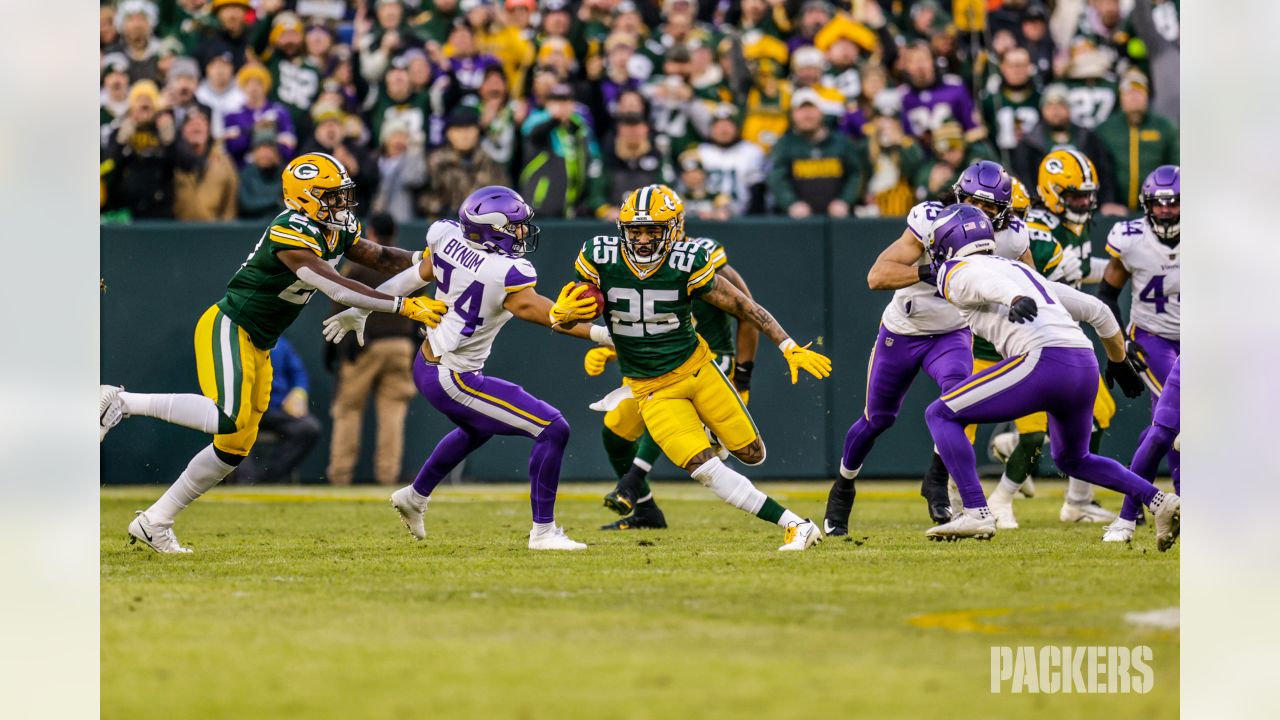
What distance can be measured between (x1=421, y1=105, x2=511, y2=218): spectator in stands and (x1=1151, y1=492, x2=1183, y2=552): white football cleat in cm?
660

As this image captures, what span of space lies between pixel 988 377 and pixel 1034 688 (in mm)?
2821

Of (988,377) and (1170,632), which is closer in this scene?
(1170,632)

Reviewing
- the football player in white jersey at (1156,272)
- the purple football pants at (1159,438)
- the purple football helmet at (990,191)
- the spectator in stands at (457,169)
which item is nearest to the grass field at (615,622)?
the purple football pants at (1159,438)

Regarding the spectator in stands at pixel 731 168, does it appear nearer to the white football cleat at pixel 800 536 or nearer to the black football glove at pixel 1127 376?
the black football glove at pixel 1127 376

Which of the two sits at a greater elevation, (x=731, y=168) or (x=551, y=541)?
(x=731, y=168)

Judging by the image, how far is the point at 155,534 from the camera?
344 inches

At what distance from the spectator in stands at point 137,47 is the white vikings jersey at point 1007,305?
26.9ft

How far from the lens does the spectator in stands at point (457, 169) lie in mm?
13195

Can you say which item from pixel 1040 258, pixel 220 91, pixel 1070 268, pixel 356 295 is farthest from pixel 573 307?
pixel 220 91

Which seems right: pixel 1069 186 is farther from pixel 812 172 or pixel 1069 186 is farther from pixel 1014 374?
pixel 812 172

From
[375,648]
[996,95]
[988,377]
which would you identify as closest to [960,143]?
[996,95]

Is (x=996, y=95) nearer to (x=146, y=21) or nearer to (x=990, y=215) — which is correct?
(x=990, y=215)

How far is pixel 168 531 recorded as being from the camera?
8.78 meters

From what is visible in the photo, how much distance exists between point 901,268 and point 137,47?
798cm
